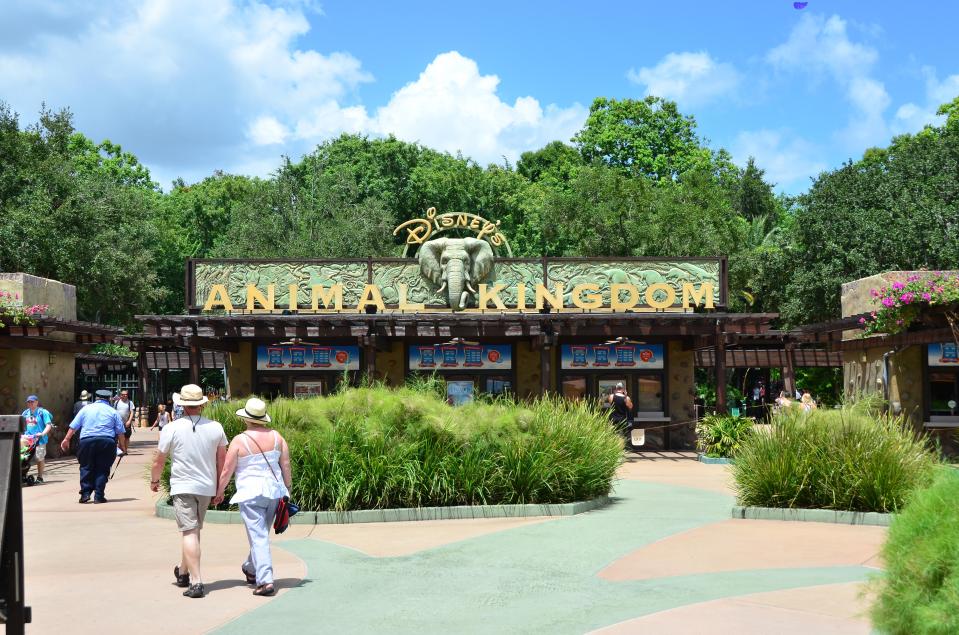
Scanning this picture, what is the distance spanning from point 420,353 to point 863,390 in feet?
33.9

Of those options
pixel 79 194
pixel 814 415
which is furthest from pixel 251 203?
pixel 814 415

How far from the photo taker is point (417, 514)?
37.4 ft

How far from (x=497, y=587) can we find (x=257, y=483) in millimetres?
2074

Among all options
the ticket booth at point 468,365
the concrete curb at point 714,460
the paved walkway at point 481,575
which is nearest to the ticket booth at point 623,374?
the ticket booth at point 468,365

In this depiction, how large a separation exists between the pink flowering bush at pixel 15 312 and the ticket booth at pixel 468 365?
8.55 m

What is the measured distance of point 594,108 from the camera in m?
53.0

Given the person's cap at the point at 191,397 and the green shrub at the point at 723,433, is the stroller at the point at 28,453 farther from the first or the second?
the green shrub at the point at 723,433

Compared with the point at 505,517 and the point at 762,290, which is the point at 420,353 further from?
the point at 762,290

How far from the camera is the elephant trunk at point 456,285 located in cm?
2308

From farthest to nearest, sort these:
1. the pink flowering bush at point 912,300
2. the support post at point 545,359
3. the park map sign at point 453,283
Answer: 1. the park map sign at point 453,283
2. the support post at point 545,359
3. the pink flowering bush at point 912,300

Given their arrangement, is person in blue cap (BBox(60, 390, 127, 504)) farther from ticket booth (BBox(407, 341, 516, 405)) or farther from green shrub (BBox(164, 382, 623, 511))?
ticket booth (BBox(407, 341, 516, 405))

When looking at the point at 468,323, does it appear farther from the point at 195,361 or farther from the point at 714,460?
the point at 195,361

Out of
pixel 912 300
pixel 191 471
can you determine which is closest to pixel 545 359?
pixel 912 300

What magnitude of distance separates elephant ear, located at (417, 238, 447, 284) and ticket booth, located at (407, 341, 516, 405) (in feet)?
5.66
